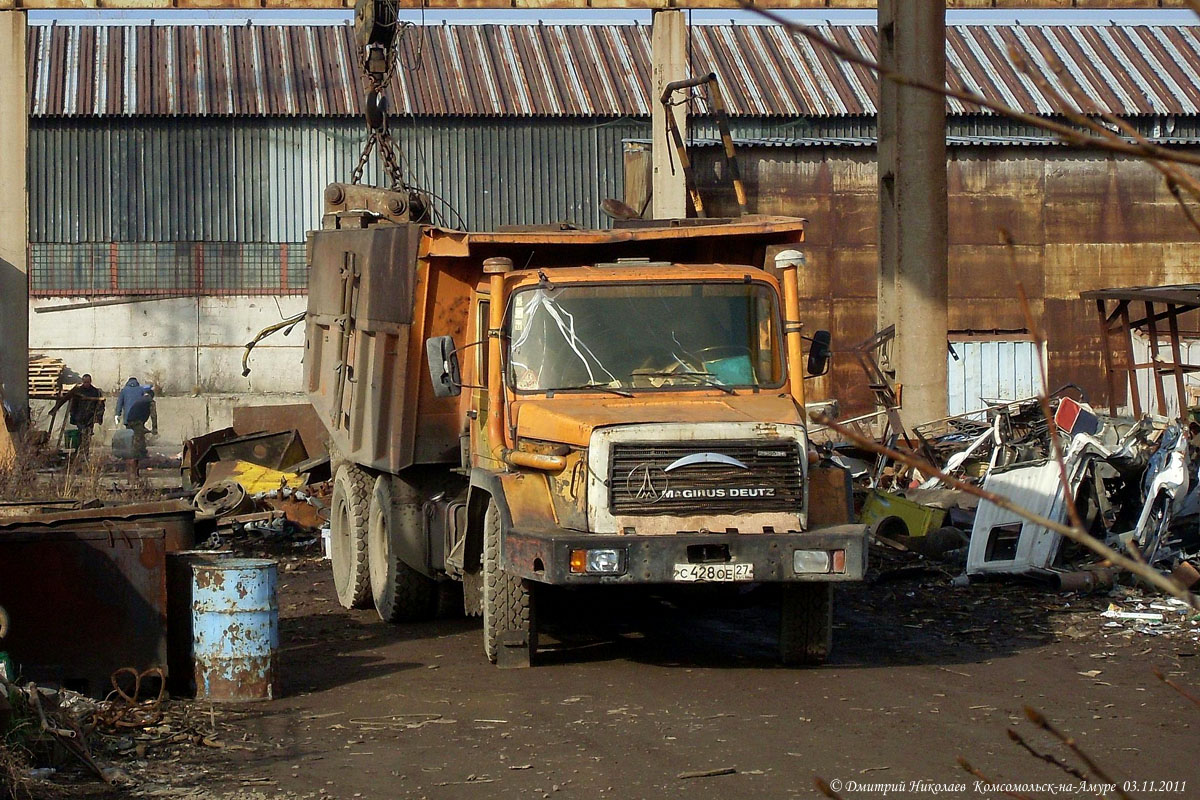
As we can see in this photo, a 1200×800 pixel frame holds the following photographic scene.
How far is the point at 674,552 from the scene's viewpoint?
8.19 meters

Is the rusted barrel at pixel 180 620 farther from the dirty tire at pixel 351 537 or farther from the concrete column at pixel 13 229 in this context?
the concrete column at pixel 13 229

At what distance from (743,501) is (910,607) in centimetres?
355

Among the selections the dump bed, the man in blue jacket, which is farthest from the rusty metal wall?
the dump bed

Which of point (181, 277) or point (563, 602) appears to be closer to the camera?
point (563, 602)

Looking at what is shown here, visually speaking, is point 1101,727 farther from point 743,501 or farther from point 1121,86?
point 1121,86

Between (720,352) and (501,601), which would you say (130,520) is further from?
(720,352)

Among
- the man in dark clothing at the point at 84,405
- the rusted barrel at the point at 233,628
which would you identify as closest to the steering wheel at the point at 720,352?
the rusted barrel at the point at 233,628

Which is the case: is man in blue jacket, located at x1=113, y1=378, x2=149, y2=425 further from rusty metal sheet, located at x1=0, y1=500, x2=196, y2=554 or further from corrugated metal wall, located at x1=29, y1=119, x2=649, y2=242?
rusty metal sheet, located at x1=0, y1=500, x2=196, y2=554

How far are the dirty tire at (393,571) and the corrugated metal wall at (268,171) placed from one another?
21852 millimetres

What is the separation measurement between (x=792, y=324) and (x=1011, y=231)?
18.8 m

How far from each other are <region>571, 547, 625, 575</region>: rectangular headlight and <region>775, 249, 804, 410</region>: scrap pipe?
1800mm

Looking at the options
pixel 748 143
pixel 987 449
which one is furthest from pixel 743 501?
pixel 748 143

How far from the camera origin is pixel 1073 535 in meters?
1.78

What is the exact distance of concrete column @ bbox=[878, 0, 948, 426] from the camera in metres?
17.8
